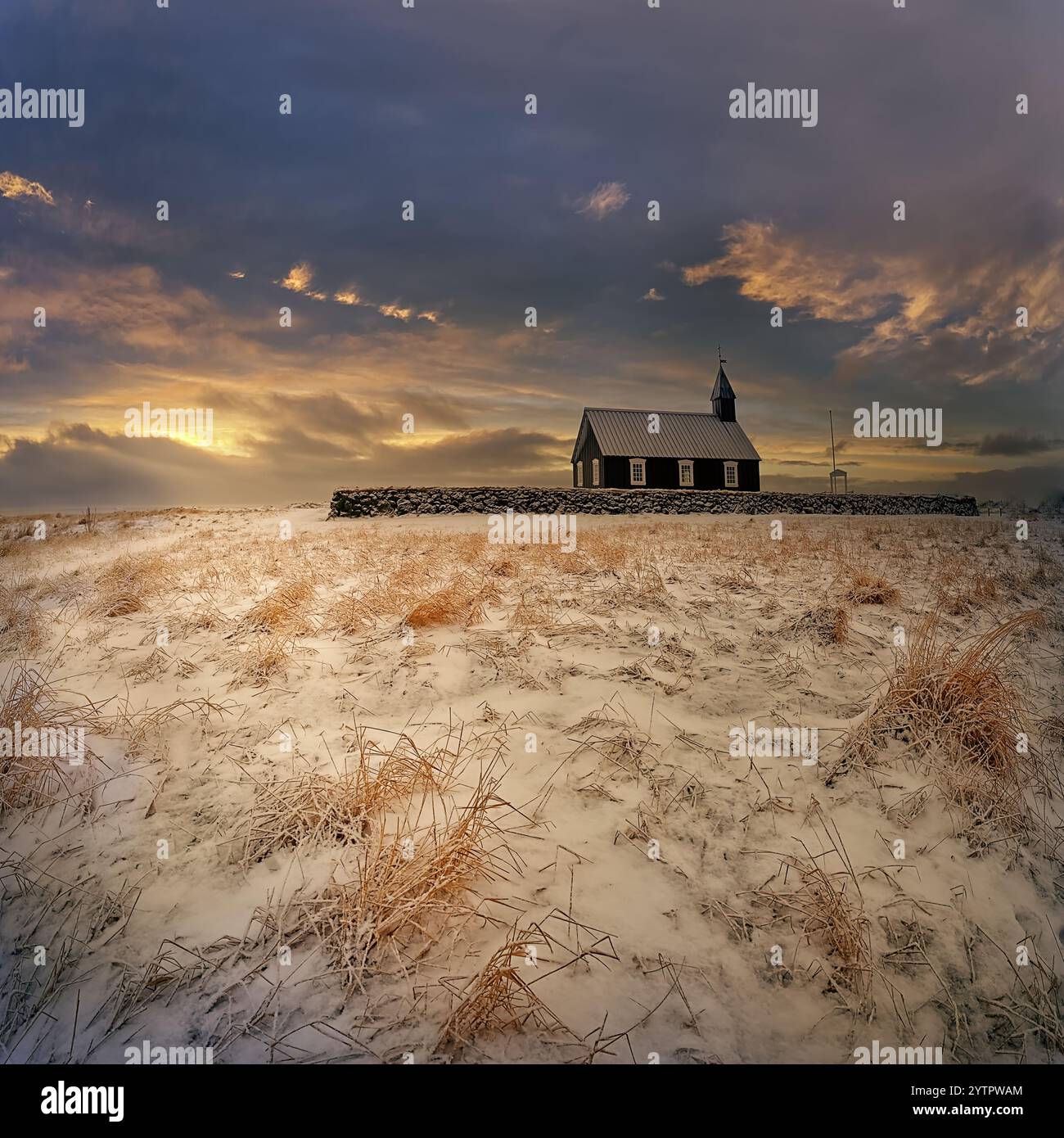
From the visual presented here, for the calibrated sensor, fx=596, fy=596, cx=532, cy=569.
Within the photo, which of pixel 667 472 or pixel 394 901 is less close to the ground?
pixel 667 472

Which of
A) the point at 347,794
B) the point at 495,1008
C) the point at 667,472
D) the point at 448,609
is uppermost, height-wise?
the point at 667,472

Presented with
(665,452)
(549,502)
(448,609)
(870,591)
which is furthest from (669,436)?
(448,609)

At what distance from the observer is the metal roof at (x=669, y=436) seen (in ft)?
132

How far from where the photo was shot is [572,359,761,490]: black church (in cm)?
3975

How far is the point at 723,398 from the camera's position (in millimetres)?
47094

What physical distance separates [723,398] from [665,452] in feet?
34.9

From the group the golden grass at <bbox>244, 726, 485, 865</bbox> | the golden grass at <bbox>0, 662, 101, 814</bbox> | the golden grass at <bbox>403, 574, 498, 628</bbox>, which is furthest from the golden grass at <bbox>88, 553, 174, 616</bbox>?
the golden grass at <bbox>244, 726, 485, 865</bbox>

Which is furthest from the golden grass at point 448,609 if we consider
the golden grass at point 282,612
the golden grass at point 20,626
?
the golden grass at point 20,626

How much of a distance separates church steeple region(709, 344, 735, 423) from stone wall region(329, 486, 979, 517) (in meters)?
12.2

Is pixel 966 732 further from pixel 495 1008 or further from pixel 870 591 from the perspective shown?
pixel 495 1008

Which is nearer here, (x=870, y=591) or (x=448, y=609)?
(x=448, y=609)

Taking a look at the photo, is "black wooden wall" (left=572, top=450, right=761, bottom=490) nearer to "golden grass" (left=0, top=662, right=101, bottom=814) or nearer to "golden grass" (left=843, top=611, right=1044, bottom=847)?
"golden grass" (left=843, top=611, right=1044, bottom=847)

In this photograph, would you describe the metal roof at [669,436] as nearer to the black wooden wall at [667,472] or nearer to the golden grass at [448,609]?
the black wooden wall at [667,472]
